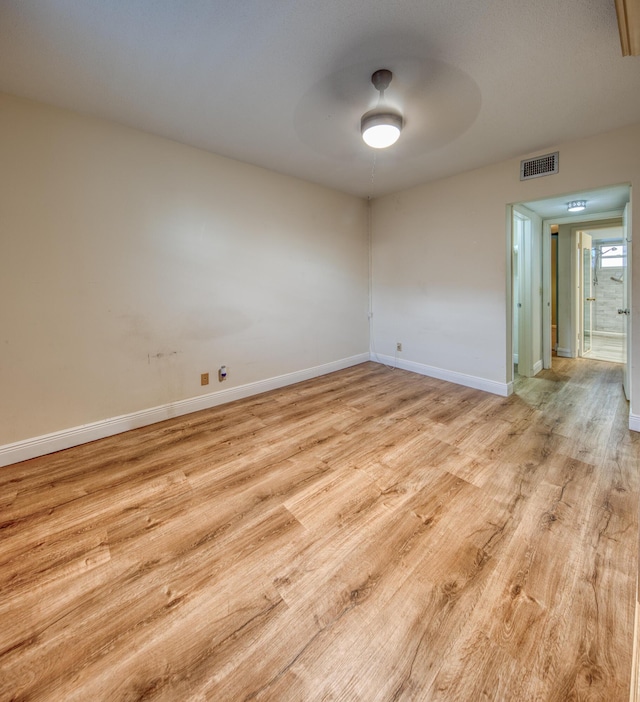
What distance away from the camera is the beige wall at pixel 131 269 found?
7.21ft

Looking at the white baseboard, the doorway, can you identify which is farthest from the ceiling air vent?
the white baseboard

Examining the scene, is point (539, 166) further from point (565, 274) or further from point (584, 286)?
point (584, 286)

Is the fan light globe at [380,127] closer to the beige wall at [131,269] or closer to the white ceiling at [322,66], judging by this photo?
the white ceiling at [322,66]

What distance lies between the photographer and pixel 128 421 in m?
2.72

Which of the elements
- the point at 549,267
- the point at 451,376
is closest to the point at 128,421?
the point at 451,376

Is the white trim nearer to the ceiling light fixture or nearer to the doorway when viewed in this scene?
Answer: the doorway

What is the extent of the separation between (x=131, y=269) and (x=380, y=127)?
227cm

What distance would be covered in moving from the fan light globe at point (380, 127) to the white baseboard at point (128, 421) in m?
2.59

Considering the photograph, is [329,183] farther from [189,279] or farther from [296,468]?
[296,468]

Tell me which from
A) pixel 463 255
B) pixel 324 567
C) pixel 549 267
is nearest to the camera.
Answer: pixel 324 567

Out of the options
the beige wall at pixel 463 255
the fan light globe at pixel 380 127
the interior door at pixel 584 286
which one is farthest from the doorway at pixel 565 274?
the fan light globe at pixel 380 127

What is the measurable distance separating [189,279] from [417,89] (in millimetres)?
2366

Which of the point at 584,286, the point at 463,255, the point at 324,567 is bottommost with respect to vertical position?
the point at 324,567

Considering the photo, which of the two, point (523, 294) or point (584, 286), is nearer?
point (523, 294)
